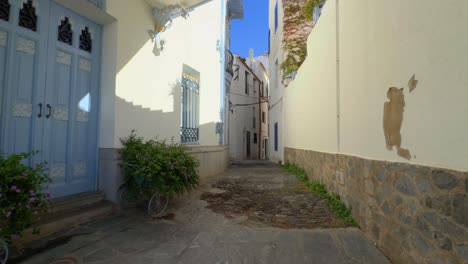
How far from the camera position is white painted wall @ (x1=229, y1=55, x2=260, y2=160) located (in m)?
17.7

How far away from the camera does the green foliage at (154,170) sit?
351 centimetres

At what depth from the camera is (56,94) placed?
3.50 meters

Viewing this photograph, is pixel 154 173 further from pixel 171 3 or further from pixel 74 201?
pixel 171 3

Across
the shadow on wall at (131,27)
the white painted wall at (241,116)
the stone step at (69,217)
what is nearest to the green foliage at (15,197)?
the stone step at (69,217)

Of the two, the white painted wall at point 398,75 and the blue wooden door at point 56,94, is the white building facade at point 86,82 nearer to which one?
the blue wooden door at point 56,94

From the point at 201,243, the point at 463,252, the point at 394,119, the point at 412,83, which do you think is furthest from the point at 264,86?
the point at 463,252

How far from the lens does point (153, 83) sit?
494cm

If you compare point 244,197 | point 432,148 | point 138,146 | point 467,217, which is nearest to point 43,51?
point 138,146

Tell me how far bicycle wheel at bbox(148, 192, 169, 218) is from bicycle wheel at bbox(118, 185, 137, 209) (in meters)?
0.32

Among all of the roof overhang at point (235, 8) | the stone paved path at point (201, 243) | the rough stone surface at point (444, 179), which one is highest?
the roof overhang at point (235, 8)

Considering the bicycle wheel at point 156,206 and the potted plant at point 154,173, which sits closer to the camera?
the potted plant at point 154,173

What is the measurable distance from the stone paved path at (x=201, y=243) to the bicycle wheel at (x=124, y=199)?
236 millimetres

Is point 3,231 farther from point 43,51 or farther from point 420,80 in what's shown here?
point 420,80

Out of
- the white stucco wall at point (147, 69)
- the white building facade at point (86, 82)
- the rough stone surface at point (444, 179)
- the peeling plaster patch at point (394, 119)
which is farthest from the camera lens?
the white stucco wall at point (147, 69)
